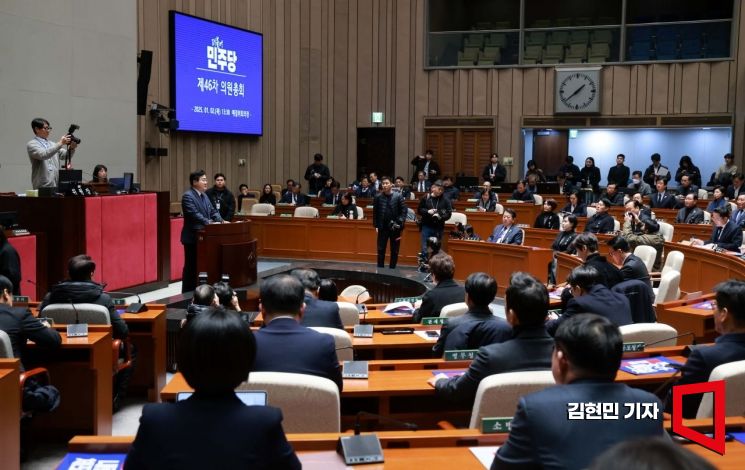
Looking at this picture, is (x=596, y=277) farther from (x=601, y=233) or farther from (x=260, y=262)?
(x=260, y=262)

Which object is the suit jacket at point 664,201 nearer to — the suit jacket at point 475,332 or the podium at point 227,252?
the podium at point 227,252

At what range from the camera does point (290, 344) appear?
3238 mm

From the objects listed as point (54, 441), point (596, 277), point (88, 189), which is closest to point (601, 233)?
point (596, 277)

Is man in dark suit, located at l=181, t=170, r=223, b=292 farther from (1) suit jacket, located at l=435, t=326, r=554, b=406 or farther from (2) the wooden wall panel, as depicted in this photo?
(2) the wooden wall panel

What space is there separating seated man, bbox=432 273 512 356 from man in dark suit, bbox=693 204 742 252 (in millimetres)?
6393

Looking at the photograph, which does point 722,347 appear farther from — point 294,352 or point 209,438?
point 209,438

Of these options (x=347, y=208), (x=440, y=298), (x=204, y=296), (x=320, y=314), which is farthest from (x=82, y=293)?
(x=347, y=208)

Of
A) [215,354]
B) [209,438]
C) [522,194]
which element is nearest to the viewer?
[209,438]

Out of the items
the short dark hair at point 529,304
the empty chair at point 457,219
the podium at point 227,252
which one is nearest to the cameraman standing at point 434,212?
the empty chair at point 457,219

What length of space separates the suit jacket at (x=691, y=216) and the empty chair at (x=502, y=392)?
9.70 metres

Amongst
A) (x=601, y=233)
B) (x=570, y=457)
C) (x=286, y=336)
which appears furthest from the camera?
(x=601, y=233)

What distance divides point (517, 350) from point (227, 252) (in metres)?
6.07

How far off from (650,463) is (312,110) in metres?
18.4

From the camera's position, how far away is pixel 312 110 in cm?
1909
